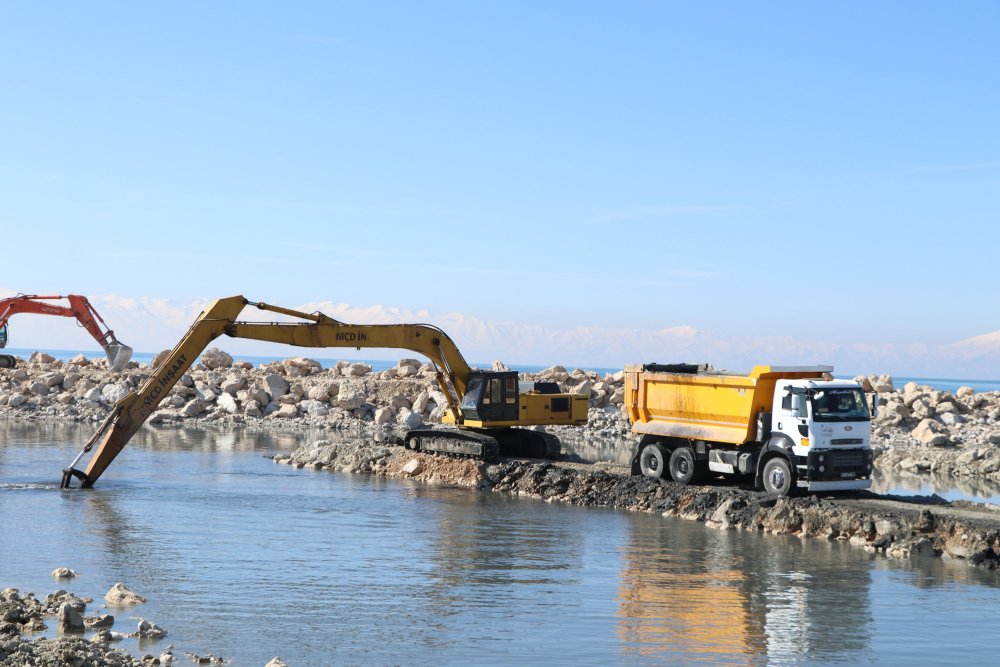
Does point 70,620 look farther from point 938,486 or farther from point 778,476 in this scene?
point 938,486

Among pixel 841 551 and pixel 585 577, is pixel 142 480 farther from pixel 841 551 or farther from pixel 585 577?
pixel 841 551

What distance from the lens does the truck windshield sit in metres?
21.8

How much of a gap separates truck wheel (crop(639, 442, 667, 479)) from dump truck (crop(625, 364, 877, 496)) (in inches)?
0.9

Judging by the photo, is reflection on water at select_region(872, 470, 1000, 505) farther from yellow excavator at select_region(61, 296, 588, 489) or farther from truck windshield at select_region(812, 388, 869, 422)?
yellow excavator at select_region(61, 296, 588, 489)

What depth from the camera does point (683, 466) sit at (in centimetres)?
2495

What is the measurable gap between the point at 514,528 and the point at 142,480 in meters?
11.0

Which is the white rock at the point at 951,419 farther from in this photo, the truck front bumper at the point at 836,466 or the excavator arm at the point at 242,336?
the truck front bumper at the point at 836,466

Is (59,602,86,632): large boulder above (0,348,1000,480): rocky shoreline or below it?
below

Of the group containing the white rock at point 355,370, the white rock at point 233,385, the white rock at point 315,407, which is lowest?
the white rock at point 315,407

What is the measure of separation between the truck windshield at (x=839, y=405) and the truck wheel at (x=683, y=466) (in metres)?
3.66

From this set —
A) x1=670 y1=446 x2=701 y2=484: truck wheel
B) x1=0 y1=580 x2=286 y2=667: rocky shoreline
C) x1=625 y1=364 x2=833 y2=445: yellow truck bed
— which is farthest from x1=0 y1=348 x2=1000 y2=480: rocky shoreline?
x1=0 y1=580 x2=286 y2=667: rocky shoreline

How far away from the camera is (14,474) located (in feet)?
92.7

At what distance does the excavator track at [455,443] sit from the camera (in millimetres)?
28000

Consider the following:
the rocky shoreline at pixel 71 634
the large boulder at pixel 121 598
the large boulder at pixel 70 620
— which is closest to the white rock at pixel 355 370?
the rocky shoreline at pixel 71 634
